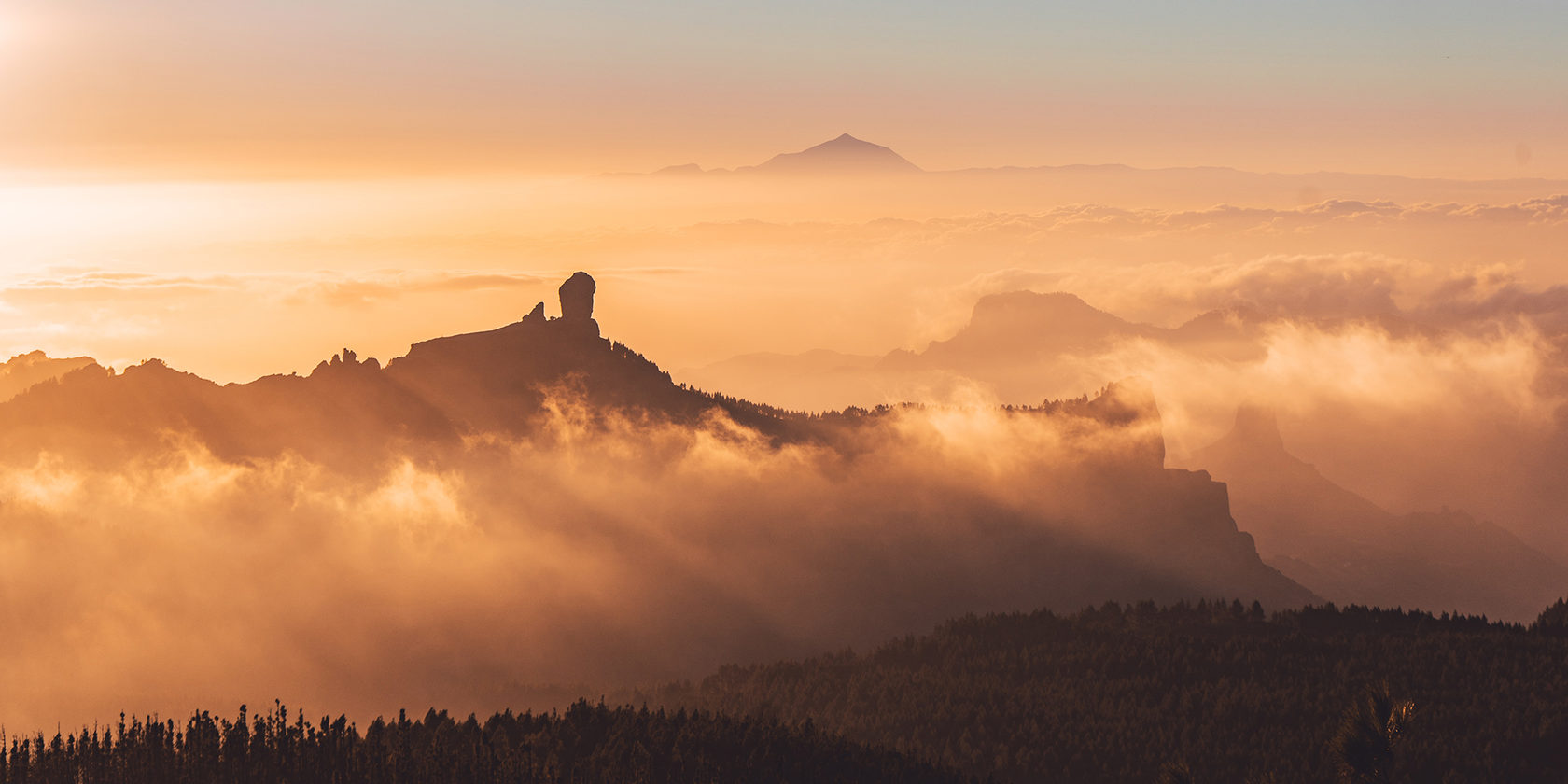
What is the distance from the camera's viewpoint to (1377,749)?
105 meters

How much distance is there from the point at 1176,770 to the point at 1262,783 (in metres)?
92.3

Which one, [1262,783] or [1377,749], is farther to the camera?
[1262,783]

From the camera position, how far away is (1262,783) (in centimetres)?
18788

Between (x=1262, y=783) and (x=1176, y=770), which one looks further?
(x=1262, y=783)

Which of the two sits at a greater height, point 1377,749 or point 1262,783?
point 1377,749

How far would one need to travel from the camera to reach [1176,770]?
345ft

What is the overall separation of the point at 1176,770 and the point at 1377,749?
1472cm

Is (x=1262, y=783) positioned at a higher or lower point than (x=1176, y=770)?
lower

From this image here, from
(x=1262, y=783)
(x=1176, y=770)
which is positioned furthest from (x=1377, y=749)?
(x=1262, y=783)

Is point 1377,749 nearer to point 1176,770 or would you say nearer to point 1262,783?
point 1176,770

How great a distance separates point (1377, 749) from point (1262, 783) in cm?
8825
